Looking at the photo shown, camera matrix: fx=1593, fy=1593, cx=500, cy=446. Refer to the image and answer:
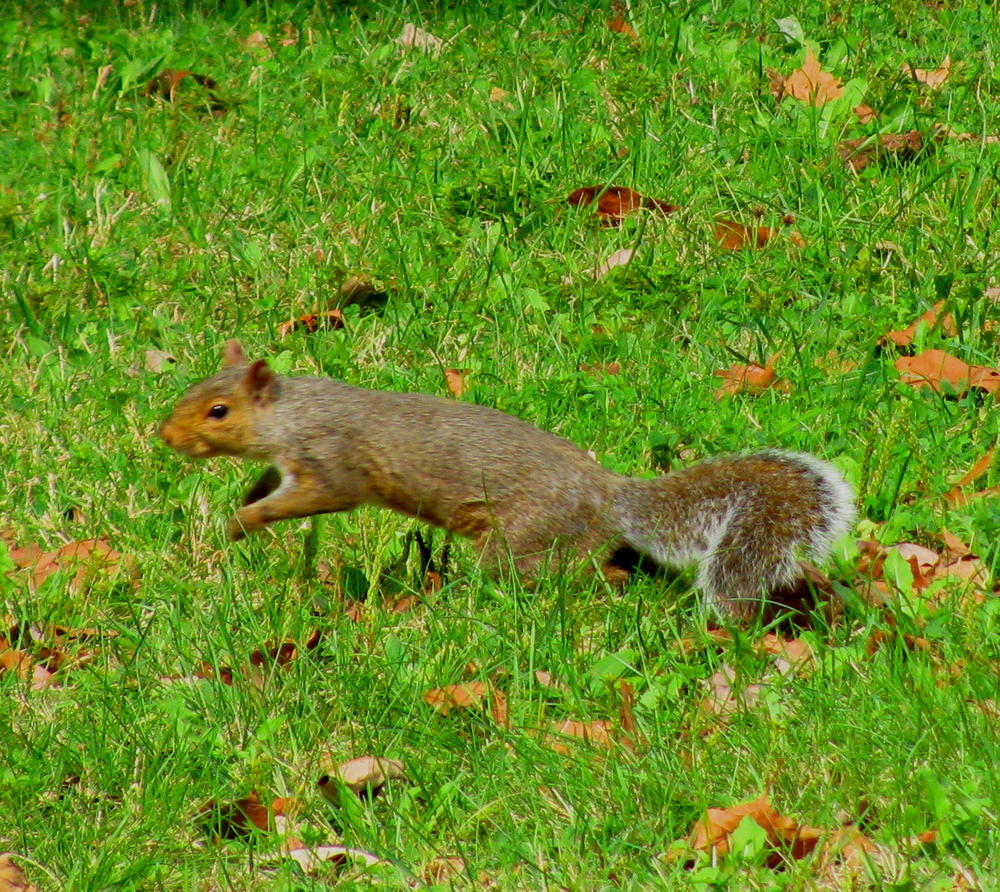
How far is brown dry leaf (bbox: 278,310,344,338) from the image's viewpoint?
4.73 m

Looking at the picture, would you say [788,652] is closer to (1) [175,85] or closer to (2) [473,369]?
(2) [473,369]

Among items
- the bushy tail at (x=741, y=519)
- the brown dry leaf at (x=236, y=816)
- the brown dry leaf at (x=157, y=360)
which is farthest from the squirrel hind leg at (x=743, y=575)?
the brown dry leaf at (x=157, y=360)

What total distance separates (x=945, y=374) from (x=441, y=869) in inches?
79.9

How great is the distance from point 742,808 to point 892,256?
8.03 ft

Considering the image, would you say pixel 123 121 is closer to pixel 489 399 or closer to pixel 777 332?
pixel 489 399

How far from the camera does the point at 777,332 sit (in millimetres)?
4359

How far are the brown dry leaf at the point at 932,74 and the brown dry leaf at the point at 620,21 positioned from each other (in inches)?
40.2

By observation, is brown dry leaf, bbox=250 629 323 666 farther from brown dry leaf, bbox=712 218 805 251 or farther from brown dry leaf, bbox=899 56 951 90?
brown dry leaf, bbox=899 56 951 90

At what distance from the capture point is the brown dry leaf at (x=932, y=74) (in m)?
5.30

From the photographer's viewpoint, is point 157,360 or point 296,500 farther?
point 157,360

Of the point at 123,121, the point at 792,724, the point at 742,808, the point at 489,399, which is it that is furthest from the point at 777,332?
the point at 123,121

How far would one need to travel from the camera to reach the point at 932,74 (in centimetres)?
534

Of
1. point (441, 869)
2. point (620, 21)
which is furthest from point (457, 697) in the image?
point (620, 21)

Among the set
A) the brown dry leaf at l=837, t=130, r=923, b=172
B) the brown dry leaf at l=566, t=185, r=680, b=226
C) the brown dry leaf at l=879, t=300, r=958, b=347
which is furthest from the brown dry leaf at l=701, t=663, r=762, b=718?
the brown dry leaf at l=837, t=130, r=923, b=172
